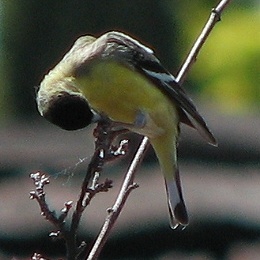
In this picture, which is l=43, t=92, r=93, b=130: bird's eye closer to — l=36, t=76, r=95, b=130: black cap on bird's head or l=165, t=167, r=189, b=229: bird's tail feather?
l=36, t=76, r=95, b=130: black cap on bird's head

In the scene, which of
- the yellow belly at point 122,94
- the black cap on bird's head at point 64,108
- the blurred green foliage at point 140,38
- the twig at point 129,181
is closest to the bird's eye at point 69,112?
the black cap on bird's head at point 64,108

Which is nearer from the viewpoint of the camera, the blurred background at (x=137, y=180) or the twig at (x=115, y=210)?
the twig at (x=115, y=210)

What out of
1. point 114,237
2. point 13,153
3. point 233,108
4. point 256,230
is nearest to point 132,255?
point 114,237

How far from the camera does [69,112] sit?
2445 millimetres

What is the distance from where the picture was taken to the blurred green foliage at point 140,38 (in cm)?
1033

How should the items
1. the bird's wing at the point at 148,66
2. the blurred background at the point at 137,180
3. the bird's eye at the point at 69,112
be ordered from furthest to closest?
1. the blurred background at the point at 137,180
2. the bird's wing at the point at 148,66
3. the bird's eye at the point at 69,112

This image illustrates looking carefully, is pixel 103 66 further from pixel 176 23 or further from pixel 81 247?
pixel 176 23

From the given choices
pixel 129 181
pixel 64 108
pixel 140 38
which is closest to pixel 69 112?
pixel 64 108

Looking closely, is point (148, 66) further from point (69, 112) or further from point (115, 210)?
point (115, 210)

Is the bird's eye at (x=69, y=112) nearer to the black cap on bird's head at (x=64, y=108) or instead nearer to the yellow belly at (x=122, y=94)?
the black cap on bird's head at (x=64, y=108)

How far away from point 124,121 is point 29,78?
316 inches

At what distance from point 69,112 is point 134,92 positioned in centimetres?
53

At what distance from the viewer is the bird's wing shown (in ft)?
9.63

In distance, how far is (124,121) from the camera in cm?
285
